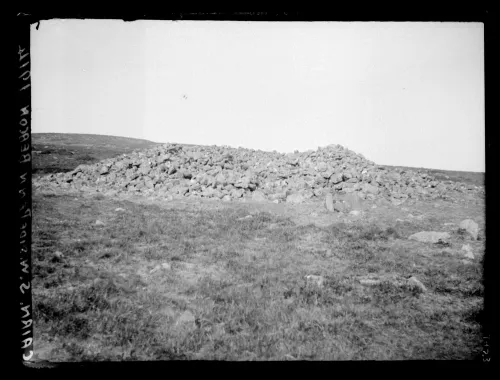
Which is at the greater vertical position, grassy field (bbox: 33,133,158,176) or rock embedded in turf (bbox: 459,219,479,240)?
grassy field (bbox: 33,133,158,176)

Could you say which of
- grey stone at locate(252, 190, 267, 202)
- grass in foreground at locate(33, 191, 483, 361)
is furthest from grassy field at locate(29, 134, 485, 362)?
grey stone at locate(252, 190, 267, 202)

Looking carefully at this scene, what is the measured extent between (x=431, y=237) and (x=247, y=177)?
296 inches

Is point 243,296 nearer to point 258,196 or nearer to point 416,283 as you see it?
point 416,283

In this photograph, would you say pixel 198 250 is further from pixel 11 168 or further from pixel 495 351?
pixel 495 351

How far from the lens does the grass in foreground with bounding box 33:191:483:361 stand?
3.75 meters

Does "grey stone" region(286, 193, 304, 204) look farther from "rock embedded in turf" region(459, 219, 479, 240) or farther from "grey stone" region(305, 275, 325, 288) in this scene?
"grey stone" region(305, 275, 325, 288)

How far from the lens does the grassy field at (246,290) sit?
12.3 feet

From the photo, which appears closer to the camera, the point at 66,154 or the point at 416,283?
the point at 416,283

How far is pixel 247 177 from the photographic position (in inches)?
510

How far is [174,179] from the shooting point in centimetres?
1352

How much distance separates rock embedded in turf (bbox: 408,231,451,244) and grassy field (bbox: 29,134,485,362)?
0.21 metres

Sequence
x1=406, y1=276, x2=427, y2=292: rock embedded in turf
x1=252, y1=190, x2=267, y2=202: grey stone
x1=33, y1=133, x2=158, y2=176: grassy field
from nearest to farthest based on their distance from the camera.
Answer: x1=406, y1=276, x2=427, y2=292: rock embedded in turf < x1=252, y1=190, x2=267, y2=202: grey stone < x1=33, y1=133, x2=158, y2=176: grassy field

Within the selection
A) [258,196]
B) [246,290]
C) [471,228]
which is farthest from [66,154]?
[471,228]

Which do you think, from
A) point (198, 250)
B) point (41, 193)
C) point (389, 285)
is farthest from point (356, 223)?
point (41, 193)
